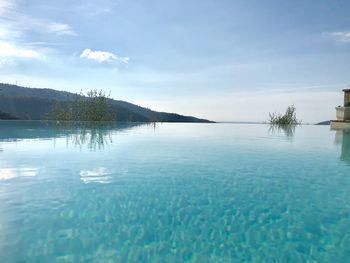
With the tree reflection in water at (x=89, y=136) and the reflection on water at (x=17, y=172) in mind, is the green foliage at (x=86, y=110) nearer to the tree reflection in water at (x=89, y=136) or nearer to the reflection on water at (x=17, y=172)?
the tree reflection in water at (x=89, y=136)

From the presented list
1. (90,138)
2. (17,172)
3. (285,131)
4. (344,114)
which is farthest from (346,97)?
(17,172)

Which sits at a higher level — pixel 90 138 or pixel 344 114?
pixel 344 114

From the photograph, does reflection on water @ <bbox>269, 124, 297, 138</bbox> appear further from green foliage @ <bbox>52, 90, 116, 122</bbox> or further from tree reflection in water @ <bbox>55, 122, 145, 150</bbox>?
green foliage @ <bbox>52, 90, 116, 122</bbox>

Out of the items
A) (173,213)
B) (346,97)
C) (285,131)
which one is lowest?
(173,213)

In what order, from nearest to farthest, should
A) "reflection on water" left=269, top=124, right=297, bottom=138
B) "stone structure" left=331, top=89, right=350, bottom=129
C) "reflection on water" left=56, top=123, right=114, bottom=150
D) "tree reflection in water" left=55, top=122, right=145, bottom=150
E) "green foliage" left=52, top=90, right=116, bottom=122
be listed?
"reflection on water" left=56, top=123, right=114, bottom=150, "tree reflection in water" left=55, top=122, right=145, bottom=150, "reflection on water" left=269, top=124, right=297, bottom=138, "stone structure" left=331, top=89, right=350, bottom=129, "green foliage" left=52, top=90, right=116, bottom=122

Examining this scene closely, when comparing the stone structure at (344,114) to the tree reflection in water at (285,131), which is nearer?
the tree reflection in water at (285,131)

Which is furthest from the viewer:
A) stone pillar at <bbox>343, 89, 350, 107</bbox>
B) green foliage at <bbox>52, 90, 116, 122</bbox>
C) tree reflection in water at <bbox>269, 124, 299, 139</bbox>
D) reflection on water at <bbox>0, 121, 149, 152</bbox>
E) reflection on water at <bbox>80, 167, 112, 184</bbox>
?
green foliage at <bbox>52, 90, 116, 122</bbox>

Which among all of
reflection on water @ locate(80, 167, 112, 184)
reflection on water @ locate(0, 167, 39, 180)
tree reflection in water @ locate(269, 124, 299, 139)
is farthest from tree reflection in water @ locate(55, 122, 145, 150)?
tree reflection in water @ locate(269, 124, 299, 139)

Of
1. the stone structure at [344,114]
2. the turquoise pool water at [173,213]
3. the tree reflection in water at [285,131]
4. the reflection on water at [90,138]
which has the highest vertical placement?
the stone structure at [344,114]

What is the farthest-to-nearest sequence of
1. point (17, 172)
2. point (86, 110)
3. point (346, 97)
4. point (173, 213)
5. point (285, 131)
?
point (86, 110) < point (346, 97) < point (285, 131) < point (17, 172) < point (173, 213)

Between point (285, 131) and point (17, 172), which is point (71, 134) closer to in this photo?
point (17, 172)

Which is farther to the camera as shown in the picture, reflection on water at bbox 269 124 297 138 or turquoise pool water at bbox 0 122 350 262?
reflection on water at bbox 269 124 297 138

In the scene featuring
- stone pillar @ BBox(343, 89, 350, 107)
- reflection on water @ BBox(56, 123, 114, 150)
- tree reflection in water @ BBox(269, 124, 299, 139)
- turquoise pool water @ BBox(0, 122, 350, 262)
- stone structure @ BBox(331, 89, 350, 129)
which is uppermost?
stone pillar @ BBox(343, 89, 350, 107)

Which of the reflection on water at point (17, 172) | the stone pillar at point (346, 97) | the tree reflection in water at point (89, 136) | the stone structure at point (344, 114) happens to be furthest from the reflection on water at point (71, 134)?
the stone pillar at point (346, 97)
